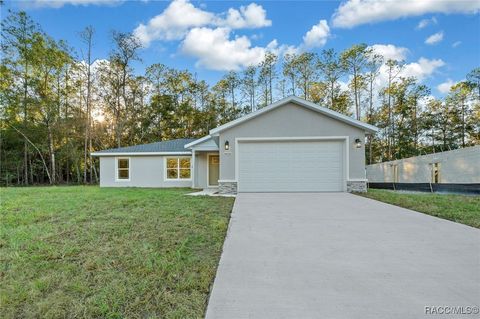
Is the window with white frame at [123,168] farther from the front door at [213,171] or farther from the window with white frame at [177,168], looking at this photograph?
the front door at [213,171]

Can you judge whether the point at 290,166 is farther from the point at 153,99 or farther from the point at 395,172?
the point at 153,99

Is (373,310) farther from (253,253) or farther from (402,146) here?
(402,146)

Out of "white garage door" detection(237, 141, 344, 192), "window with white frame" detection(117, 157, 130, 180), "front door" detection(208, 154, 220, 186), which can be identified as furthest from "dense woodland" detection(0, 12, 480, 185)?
"white garage door" detection(237, 141, 344, 192)

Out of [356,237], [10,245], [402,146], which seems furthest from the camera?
[402,146]

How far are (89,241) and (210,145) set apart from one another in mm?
10211

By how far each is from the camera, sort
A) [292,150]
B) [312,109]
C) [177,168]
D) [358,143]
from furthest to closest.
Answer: [177,168] < [292,150] < [312,109] < [358,143]

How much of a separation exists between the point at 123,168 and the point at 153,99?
12710mm

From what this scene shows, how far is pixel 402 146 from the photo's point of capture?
2566 centimetres

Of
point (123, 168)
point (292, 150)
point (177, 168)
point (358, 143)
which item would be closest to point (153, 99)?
point (123, 168)

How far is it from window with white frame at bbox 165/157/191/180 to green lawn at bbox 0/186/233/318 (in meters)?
9.43

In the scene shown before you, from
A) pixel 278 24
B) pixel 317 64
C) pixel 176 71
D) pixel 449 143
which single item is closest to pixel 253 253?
pixel 278 24

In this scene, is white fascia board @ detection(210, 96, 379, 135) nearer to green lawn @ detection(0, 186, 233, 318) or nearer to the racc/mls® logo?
green lawn @ detection(0, 186, 233, 318)

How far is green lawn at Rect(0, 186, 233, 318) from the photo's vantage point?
2.27m

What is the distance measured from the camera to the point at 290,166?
1087 cm
